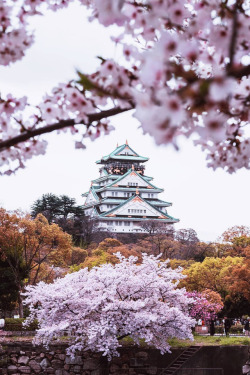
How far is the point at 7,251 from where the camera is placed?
20.1m

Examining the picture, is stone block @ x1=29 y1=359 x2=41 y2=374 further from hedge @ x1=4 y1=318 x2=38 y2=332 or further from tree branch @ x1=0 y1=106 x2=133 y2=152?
tree branch @ x1=0 y1=106 x2=133 y2=152

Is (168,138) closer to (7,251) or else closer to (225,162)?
(225,162)

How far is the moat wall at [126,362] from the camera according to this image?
45.4 ft

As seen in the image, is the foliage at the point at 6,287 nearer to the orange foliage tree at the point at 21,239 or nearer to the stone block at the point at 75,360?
the orange foliage tree at the point at 21,239

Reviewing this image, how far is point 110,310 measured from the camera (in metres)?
13.1

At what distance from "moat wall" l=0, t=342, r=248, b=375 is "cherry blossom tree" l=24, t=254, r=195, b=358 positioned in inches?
21.3

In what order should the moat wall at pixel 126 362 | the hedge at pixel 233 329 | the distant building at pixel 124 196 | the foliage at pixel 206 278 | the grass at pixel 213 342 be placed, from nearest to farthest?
the moat wall at pixel 126 362 < the grass at pixel 213 342 < the foliage at pixel 206 278 < the hedge at pixel 233 329 < the distant building at pixel 124 196

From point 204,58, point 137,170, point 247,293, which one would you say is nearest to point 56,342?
point 247,293

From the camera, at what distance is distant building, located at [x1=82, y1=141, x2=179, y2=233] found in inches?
2175

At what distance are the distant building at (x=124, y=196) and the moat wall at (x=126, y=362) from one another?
35566 mm

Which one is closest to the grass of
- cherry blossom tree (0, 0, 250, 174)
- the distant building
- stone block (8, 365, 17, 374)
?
stone block (8, 365, 17, 374)

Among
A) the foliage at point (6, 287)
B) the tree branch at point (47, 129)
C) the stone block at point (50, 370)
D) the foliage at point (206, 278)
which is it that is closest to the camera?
the tree branch at point (47, 129)

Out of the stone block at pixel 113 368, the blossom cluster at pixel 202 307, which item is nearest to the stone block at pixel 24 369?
the stone block at pixel 113 368

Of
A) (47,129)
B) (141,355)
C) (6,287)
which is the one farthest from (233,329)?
(47,129)
